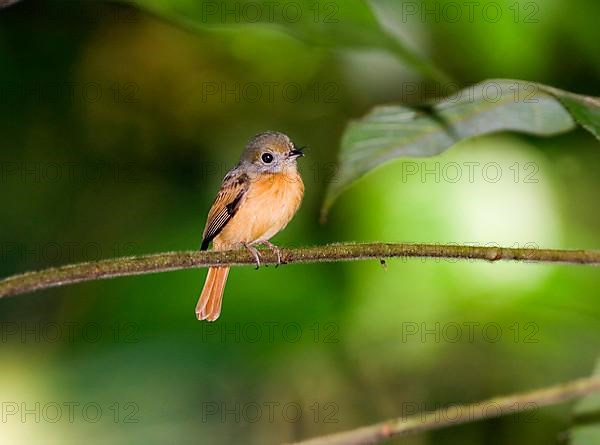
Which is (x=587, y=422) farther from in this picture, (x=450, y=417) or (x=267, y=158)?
(x=267, y=158)

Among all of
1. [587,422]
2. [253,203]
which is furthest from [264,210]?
[587,422]

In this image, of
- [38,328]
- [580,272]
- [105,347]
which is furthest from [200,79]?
[580,272]

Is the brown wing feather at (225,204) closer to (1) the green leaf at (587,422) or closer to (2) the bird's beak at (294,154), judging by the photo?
(2) the bird's beak at (294,154)

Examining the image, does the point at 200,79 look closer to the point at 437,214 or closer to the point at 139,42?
the point at 139,42

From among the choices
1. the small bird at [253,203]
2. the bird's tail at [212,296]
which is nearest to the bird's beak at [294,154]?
the small bird at [253,203]

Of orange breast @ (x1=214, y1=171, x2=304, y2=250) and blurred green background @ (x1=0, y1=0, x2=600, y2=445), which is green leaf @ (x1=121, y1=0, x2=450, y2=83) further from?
orange breast @ (x1=214, y1=171, x2=304, y2=250)

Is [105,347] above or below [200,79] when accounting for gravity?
below
